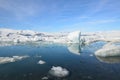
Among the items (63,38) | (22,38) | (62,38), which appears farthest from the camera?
(62,38)

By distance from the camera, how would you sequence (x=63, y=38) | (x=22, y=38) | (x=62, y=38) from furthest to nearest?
1. (x=62, y=38)
2. (x=63, y=38)
3. (x=22, y=38)

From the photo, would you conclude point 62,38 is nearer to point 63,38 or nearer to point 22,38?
point 63,38

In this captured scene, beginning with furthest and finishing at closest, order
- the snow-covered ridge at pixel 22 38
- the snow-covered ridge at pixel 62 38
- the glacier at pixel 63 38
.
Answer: the snow-covered ridge at pixel 22 38 → the snow-covered ridge at pixel 62 38 → the glacier at pixel 63 38

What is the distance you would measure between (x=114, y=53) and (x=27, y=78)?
1875 cm

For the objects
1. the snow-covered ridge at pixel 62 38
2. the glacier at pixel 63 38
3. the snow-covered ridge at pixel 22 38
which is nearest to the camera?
the glacier at pixel 63 38

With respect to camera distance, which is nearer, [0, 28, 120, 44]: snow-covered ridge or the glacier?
the glacier

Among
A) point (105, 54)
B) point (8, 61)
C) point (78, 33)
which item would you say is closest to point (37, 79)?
point (8, 61)

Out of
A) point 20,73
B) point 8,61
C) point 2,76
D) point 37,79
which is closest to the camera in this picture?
point 37,79

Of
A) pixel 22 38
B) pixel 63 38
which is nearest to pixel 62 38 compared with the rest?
pixel 63 38

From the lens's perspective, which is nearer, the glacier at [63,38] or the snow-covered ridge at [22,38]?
the glacier at [63,38]

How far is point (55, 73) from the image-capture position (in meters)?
18.2

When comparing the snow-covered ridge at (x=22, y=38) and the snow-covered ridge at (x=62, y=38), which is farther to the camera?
the snow-covered ridge at (x=22, y=38)

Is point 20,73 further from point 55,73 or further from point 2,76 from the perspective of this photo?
point 55,73

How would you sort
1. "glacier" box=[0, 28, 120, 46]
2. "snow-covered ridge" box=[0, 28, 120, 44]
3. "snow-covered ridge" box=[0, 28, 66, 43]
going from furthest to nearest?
"snow-covered ridge" box=[0, 28, 66, 43] < "snow-covered ridge" box=[0, 28, 120, 44] < "glacier" box=[0, 28, 120, 46]
